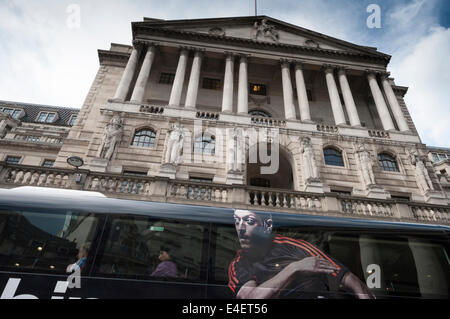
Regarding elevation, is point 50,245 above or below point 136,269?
above

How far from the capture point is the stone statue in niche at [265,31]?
2359cm

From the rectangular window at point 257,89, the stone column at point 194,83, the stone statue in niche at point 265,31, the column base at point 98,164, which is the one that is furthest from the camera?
the rectangular window at point 257,89

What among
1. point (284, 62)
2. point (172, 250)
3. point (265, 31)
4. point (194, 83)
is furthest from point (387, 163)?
point (172, 250)

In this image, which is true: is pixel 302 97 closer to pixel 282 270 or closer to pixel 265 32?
pixel 265 32

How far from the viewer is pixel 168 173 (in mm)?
13461

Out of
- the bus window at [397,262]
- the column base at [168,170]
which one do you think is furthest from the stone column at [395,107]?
the column base at [168,170]

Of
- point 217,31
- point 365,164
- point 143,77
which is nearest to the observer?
point 365,164

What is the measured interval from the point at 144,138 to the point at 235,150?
639 centimetres

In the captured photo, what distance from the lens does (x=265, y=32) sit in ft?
78.0

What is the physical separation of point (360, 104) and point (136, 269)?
25.9m

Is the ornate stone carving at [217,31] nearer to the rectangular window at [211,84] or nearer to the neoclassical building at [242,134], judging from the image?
the neoclassical building at [242,134]

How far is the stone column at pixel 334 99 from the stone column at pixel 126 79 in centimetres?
1708
